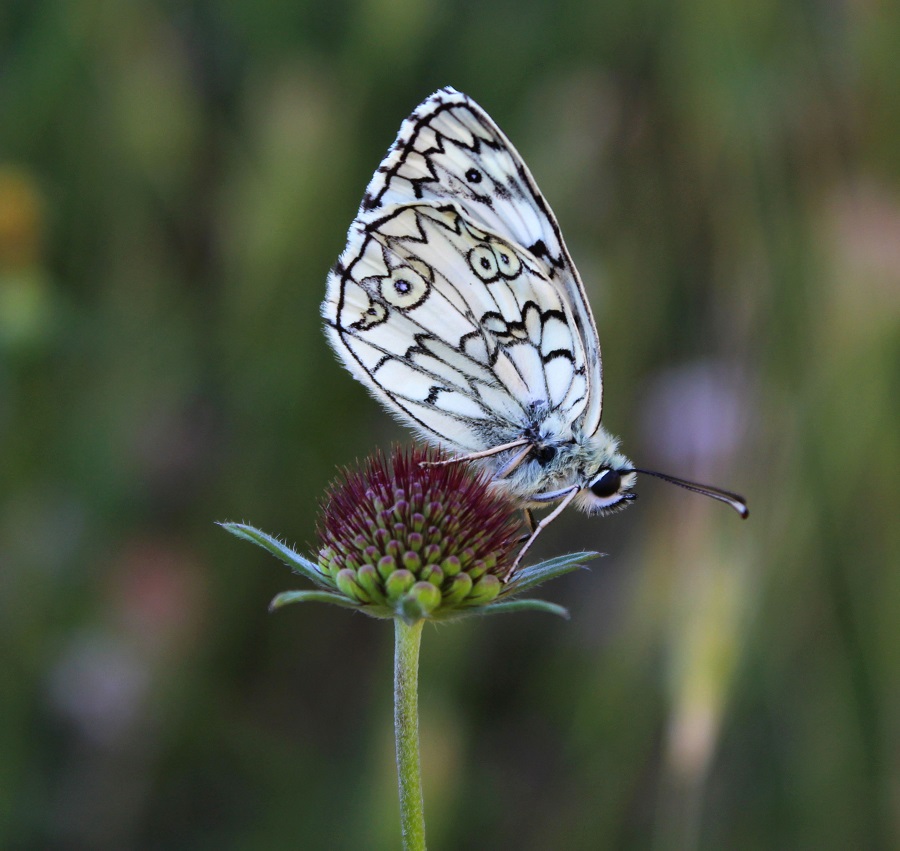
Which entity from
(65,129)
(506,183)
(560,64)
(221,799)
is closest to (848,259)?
(506,183)

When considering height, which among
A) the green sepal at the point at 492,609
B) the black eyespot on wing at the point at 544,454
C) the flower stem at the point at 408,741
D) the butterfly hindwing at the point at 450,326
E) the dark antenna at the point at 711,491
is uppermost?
the butterfly hindwing at the point at 450,326

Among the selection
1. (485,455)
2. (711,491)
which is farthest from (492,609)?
(711,491)

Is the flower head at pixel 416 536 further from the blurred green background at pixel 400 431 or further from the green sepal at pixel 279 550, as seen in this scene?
the blurred green background at pixel 400 431

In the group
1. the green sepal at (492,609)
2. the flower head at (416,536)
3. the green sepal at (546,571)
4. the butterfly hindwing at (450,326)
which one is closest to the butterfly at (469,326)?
the butterfly hindwing at (450,326)

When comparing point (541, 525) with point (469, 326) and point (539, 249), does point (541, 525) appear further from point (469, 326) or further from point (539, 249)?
point (539, 249)

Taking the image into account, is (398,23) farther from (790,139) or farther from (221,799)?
(221,799)

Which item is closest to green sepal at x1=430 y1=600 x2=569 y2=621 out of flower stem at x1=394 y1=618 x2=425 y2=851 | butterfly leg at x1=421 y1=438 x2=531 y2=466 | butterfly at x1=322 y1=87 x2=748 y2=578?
flower stem at x1=394 y1=618 x2=425 y2=851
